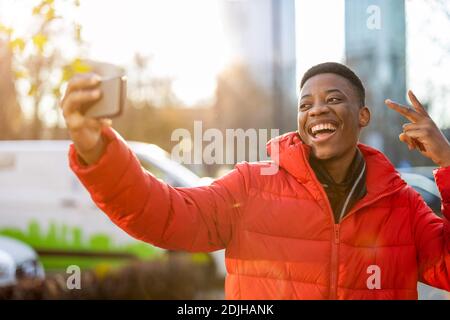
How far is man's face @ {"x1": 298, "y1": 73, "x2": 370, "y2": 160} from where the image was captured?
2016 mm

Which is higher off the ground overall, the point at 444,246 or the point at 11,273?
the point at 444,246

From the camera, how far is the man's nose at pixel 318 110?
6.57 feet

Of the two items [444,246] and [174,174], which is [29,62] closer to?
[174,174]

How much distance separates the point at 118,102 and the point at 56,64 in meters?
4.94

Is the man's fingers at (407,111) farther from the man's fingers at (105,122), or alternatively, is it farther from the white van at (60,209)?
the white van at (60,209)

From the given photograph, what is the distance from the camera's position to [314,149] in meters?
2.03

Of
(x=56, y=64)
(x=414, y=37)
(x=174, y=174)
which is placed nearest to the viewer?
(x=414, y=37)

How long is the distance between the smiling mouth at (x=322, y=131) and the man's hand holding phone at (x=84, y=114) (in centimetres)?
74

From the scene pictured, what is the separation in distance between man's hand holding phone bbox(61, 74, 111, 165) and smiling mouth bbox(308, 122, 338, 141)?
0.74 metres

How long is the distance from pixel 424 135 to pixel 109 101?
1.03 m

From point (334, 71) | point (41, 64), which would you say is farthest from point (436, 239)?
point (41, 64)

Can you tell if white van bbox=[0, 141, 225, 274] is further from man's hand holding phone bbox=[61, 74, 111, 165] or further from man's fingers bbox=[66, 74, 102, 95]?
man's fingers bbox=[66, 74, 102, 95]
